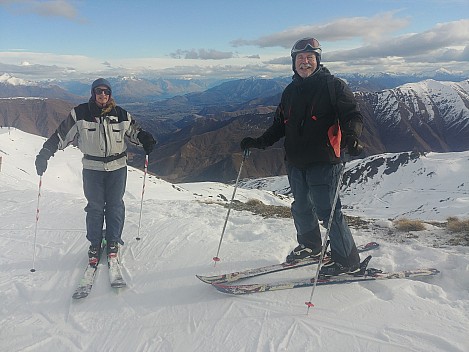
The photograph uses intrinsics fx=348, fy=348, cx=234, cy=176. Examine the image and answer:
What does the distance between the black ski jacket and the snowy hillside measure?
6.47 ft

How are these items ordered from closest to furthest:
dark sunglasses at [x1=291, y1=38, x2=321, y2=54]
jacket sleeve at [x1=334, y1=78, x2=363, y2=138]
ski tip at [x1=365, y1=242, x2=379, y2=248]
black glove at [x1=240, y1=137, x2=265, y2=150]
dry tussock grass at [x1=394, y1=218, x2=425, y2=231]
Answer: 1. jacket sleeve at [x1=334, y1=78, x2=363, y2=138]
2. dark sunglasses at [x1=291, y1=38, x2=321, y2=54]
3. black glove at [x1=240, y1=137, x2=265, y2=150]
4. ski tip at [x1=365, y1=242, x2=379, y2=248]
5. dry tussock grass at [x1=394, y1=218, x2=425, y2=231]

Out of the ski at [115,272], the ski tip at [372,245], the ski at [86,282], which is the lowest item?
the ski at [86,282]

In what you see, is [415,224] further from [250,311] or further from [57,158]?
[57,158]

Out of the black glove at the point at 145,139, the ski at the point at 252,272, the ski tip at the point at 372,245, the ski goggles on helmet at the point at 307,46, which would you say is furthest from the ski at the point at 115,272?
the ski tip at the point at 372,245

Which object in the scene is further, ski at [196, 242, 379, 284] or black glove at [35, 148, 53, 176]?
black glove at [35, 148, 53, 176]

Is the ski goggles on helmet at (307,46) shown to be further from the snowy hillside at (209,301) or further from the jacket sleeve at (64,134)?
the jacket sleeve at (64,134)

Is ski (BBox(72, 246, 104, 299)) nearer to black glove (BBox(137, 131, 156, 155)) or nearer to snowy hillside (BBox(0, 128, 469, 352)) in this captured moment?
snowy hillside (BBox(0, 128, 469, 352))

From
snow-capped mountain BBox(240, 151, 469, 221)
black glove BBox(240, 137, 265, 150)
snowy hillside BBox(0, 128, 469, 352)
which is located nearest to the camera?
snowy hillside BBox(0, 128, 469, 352)

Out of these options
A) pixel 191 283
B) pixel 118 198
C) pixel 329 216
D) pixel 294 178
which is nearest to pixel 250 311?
pixel 191 283

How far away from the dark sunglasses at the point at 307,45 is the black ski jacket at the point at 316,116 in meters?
0.29

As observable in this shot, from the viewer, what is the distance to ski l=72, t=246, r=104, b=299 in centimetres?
510

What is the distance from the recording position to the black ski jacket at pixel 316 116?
4691 millimetres

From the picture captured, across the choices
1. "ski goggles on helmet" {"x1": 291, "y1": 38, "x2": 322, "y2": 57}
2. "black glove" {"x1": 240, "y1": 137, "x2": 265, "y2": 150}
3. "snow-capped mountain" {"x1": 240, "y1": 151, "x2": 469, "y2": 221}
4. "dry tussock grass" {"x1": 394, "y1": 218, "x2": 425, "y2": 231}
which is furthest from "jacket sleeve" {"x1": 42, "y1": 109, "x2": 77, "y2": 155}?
"snow-capped mountain" {"x1": 240, "y1": 151, "x2": 469, "y2": 221}

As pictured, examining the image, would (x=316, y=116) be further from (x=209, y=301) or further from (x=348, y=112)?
(x=209, y=301)
